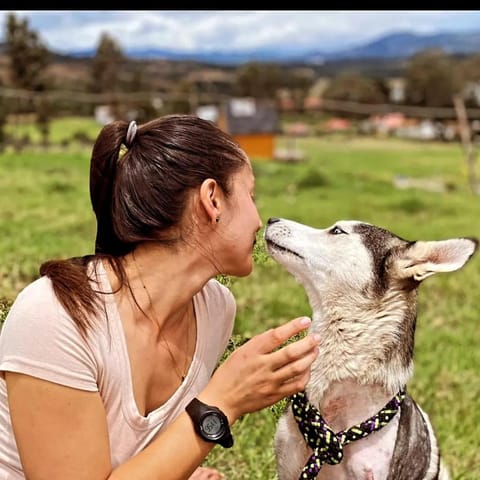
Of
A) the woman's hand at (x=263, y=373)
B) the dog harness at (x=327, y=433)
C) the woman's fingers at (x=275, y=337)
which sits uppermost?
the woman's fingers at (x=275, y=337)

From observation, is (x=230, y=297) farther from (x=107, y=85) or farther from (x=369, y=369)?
(x=107, y=85)

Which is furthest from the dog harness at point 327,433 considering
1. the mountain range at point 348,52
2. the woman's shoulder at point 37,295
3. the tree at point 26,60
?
the mountain range at point 348,52

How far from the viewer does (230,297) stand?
7.86 ft

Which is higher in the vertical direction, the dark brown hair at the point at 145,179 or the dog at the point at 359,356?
the dark brown hair at the point at 145,179

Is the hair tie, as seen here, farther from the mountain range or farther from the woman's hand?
the mountain range

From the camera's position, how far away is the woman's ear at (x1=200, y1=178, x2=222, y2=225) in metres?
1.91

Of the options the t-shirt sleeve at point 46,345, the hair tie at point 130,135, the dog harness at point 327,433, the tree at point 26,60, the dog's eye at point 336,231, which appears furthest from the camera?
the tree at point 26,60

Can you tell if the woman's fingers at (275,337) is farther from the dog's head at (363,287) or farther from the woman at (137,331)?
the dog's head at (363,287)

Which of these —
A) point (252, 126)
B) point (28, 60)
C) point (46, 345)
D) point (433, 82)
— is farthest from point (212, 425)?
point (433, 82)

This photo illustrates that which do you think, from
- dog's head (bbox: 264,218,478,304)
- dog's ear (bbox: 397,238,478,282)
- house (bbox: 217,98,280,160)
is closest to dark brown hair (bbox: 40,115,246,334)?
dog's head (bbox: 264,218,478,304)

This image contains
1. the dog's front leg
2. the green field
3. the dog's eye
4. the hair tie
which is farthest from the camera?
the green field

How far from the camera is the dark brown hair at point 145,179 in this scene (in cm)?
190

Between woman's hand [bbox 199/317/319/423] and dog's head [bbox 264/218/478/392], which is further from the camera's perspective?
dog's head [bbox 264/218/478/392]

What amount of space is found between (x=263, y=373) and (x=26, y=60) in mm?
19484
